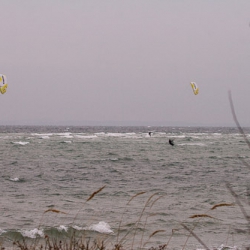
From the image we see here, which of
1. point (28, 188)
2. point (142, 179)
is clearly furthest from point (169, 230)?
point (142, 179)

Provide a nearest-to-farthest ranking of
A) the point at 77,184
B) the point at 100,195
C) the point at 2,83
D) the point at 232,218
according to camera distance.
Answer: the point at 232,218
the point at 100,195
the point at 77,184
the point at 2,83

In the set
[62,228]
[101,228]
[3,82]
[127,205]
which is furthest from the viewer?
[3,82]

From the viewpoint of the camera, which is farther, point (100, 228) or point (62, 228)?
→ point (100, 228)

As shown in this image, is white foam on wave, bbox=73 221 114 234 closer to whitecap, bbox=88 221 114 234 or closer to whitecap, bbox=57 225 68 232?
whitecap, bbox=88 221 114 234

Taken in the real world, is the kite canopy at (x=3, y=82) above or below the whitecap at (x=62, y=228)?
above

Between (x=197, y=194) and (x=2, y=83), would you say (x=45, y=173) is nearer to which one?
(x=197, y=194)

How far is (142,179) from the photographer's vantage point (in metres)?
16.7

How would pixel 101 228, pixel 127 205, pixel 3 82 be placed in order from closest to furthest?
pixel 101 228 < pixel 127 205 < pixel 3 82

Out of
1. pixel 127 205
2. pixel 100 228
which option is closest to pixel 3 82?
pixel 127 205

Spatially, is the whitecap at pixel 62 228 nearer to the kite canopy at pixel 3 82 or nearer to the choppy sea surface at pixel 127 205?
the choppy sea surface at pixel 127 205

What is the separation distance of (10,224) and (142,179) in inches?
333

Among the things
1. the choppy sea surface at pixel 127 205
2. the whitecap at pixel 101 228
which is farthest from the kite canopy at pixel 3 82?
the whitecap at pixel 101 228

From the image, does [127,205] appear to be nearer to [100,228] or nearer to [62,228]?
[100,228]

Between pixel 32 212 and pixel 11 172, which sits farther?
pixel 11 172
